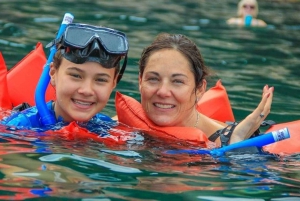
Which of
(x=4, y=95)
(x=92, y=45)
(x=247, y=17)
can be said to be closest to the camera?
(x=92, y=45)

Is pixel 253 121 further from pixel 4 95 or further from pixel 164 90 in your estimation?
pixel 4 95

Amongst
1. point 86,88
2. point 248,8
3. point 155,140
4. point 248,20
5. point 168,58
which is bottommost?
point 155,140

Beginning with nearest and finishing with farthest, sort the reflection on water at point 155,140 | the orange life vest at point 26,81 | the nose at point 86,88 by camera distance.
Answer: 1. the reflection on water at point 155,140
2. the nose at point 86,88
3. the orange life vest at point 26,81

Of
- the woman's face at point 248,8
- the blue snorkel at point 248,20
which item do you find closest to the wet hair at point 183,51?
the blue snorkel at point 248,20

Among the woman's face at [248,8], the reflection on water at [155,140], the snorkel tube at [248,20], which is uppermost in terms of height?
the woman's face at [248,8]

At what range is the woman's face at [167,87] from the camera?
15.7 ft

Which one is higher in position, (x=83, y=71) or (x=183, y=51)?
(x=183, y=51)

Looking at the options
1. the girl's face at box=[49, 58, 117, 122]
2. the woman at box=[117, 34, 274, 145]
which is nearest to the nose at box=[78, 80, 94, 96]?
the girl's face at box=[49, 58, 117, 122]

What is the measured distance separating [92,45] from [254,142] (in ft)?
3.82

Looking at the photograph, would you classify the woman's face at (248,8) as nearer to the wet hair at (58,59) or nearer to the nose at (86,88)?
the wet hair at (58,59)

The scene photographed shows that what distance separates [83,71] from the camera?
14.7ft

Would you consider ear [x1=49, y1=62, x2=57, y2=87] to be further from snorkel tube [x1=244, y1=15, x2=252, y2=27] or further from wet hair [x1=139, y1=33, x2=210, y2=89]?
snorkel tube [x1=244, y1=15, x2=252, y2=27]

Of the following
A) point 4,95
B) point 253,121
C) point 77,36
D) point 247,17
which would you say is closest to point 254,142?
point 253,121

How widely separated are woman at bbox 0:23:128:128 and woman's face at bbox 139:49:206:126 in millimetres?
236
